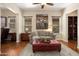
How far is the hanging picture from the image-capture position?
5.21 metres

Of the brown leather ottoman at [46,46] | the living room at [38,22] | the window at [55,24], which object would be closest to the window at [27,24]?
the living room at [38,22]

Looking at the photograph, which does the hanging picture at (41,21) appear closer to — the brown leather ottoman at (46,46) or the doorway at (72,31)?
the brown leather ottoman at (46,46)

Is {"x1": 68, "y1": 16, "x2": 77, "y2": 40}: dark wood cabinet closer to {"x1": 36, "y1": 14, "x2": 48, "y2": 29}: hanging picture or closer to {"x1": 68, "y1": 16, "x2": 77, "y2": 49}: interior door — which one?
{"x1": 68, "y1": 16, "x2": 77, "y2": 49}: interior door

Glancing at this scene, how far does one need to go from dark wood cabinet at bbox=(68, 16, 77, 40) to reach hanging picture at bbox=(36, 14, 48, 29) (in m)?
0.97

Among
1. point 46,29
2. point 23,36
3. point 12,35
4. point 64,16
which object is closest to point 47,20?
point 46,29

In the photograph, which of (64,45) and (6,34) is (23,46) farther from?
(64,45)

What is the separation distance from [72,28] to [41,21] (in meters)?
1.31

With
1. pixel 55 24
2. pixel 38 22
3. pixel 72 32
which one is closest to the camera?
pixel 55 24

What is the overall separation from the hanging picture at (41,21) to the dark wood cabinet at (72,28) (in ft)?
3.18

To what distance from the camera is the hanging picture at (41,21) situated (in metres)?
5.21

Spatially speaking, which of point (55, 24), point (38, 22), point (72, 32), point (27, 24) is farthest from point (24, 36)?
point (72, 32)

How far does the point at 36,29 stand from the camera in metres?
5.32

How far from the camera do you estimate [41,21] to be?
554 cm

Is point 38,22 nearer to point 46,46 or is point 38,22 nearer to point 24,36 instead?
point 24,36
